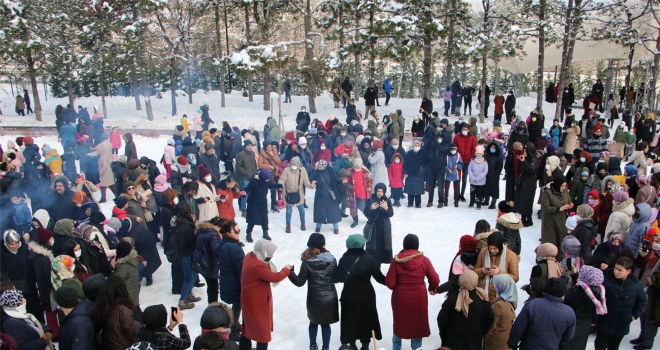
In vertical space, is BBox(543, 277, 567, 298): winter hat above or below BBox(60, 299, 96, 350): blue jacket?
above

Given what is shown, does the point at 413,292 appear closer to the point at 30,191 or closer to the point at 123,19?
the point at 30,191

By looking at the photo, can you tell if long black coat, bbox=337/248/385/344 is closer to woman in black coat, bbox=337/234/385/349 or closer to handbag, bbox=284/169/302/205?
woman in black coat, bbox=337/234/385/349

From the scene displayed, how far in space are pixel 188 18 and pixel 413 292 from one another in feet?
85.8

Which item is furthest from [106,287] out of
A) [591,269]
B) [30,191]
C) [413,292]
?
[30,191]

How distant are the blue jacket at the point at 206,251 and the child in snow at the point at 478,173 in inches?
259

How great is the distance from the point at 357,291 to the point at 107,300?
2478mm

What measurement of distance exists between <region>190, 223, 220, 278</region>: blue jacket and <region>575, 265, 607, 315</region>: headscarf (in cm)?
409

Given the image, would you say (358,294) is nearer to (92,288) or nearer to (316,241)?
(316,241)

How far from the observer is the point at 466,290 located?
466 centimetres

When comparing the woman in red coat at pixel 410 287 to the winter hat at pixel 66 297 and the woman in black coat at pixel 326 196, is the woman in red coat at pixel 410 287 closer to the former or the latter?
the winter hat at pixel 66 297

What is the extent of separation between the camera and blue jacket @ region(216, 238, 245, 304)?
570cm

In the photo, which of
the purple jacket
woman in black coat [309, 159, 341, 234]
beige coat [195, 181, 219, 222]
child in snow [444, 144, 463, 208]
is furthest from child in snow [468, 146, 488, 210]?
beige coat [195, 181, 219, 222]

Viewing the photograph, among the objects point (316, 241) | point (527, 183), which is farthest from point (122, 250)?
point (527, 183)

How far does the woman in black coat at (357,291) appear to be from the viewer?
17.6 ft
